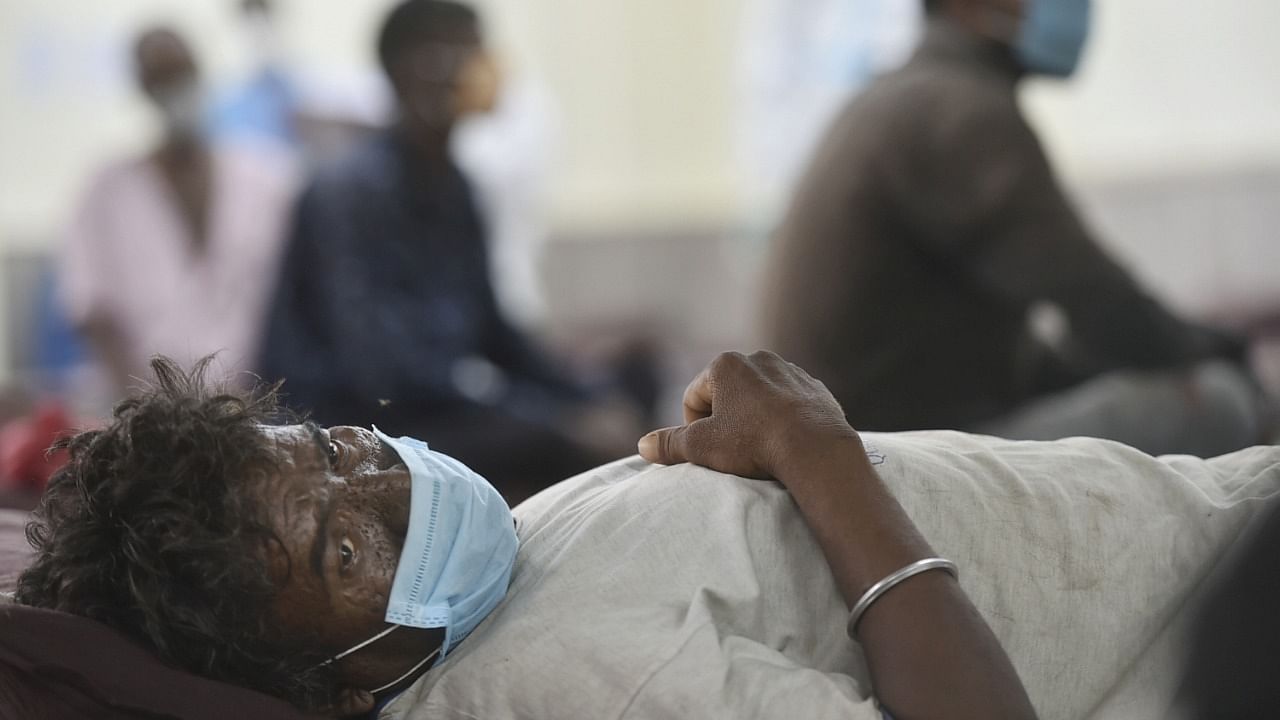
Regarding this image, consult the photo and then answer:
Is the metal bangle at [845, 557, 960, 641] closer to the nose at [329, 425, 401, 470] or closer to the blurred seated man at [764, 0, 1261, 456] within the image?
the nose at [329, 425, 401, 470]

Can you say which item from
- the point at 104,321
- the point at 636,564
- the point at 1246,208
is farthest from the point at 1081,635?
the point at 1246,208

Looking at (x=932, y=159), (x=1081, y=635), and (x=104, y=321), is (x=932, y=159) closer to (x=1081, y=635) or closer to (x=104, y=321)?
(x=1081, y=635)

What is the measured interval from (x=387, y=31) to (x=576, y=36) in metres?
3.35

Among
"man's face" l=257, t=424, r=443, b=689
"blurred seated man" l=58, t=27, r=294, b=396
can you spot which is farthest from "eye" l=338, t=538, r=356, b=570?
"blurred seated man" l=58, t=27, r=294, b=396

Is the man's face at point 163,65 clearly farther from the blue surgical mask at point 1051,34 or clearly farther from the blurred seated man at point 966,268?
the blue surgical mask at point 1051,34

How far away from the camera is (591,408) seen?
333 centimetres

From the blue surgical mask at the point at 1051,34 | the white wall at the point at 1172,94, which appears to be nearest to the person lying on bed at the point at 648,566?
the blue surgical mask at the point at 1051,34

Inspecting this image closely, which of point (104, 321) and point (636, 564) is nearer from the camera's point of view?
point (636, 564)

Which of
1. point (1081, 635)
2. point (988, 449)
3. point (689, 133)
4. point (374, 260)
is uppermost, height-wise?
point (988, 449)

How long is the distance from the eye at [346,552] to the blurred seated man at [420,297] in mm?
1561

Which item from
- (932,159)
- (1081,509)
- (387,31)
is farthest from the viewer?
(387,31)

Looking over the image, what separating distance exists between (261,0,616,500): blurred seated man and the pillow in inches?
63.0

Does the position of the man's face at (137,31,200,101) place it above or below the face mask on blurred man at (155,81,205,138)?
above

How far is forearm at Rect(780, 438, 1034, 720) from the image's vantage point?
1035 millimetres
